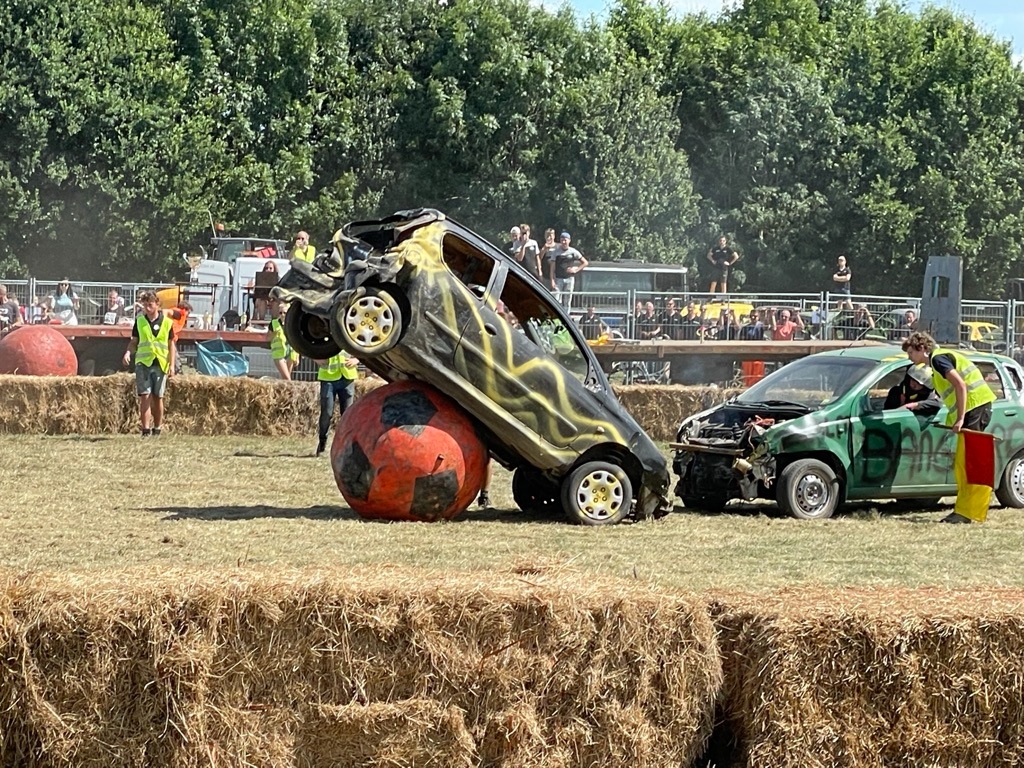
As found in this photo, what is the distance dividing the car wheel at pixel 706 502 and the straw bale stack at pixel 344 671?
26.6 feet

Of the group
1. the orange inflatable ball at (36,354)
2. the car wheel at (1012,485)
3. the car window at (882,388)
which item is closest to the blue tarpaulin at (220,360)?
the orange inflatable ball at (36,354)

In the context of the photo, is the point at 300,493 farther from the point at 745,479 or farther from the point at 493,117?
the point at 493,117

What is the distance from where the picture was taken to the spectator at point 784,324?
96.1ft

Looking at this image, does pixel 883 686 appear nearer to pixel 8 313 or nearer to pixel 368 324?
pixel 368 324

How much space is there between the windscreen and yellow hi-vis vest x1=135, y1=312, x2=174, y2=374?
7.98m

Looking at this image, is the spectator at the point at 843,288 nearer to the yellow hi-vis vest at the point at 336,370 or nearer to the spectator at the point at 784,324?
the spectator at the point at 784,324

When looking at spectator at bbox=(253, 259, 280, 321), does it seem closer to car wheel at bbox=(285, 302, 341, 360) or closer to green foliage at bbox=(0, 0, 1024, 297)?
car wheel at bbox=(285, 302, 341, 360)

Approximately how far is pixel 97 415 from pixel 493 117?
37.0 m

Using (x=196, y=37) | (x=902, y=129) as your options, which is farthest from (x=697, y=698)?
(x=902, y=129)

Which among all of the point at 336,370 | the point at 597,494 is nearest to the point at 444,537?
the point at 597,494

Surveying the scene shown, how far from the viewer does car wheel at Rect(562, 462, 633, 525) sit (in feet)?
44.0

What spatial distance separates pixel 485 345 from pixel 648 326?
16259 mm

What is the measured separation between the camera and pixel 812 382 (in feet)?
50.9

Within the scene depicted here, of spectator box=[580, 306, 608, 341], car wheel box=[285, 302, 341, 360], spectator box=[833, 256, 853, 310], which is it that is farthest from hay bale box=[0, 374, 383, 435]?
spectator box=[833, 256, 853, 310]
